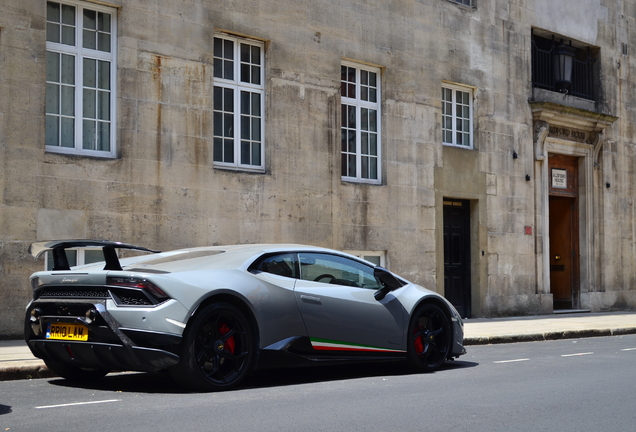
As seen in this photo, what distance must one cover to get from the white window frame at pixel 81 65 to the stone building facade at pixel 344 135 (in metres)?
0.04

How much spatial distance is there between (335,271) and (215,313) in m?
1.69

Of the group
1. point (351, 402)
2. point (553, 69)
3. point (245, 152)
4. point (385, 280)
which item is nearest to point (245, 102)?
point (245, 152)

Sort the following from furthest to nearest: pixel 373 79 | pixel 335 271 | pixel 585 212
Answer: pixel 585 212 < pixel 373 79 < pixel 335 271

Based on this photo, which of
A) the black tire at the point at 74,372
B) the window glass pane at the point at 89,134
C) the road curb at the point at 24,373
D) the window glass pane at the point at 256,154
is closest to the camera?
the black tire at the point at 74,372

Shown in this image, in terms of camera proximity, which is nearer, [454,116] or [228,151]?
[228,151]

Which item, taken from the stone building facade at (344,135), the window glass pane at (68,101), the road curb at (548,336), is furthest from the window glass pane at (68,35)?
the road curb at (548,336)

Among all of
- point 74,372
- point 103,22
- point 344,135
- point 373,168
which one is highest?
point 103,22

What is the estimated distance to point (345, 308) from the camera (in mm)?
8297

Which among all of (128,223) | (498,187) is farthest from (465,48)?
(128,223)

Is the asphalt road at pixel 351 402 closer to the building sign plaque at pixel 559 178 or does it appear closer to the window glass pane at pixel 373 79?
the window glass pane at pixel 373 79

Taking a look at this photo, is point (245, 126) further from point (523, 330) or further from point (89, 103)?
point (523, 330)

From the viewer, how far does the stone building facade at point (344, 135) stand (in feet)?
41.9

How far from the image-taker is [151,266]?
7691mm

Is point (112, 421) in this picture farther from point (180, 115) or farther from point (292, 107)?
point (292, 107)
